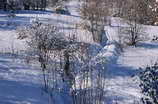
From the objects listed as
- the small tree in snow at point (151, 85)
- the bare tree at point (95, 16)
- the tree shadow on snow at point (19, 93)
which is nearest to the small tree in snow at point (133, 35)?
the bare tree at point (95, 16)

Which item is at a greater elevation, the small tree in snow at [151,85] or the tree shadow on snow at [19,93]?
the small tree in snow at [151,85]

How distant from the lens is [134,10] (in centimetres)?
1936

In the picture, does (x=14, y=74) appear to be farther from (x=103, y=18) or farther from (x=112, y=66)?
(x=103, y=18)

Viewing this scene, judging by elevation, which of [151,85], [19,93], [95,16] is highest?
[95,16]

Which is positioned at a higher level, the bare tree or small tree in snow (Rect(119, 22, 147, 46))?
the bare tree

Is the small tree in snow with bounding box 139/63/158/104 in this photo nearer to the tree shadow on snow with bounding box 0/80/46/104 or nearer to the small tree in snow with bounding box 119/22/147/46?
the tree shadow on snow with bounding box 0/80/46/104

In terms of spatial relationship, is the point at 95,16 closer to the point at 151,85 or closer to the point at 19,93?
the point at 19,93

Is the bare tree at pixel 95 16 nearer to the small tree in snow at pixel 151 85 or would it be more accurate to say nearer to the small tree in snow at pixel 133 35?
the small tree in snow at pixel 133 35

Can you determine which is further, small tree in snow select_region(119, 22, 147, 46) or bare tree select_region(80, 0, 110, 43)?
bare tree select_region(80, 0, 110, 43)

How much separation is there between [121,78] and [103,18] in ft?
34.0

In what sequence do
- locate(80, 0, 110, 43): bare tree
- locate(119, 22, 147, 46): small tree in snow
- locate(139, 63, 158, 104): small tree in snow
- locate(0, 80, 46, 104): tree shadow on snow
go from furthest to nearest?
locate(80, 0, 110, 43): bare tree
locate(119, 22, 147, 46): small tree in snow
locate(0, 80, 46, 104): tree shadow on snow
locate(139, 63, 158, 104): small tree in snow

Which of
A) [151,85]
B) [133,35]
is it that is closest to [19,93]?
[151,85]

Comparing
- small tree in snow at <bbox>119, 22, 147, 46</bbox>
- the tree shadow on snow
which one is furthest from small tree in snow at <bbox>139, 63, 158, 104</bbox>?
small tree in snow at <bbox>119, 22, 147, 46</bbox>

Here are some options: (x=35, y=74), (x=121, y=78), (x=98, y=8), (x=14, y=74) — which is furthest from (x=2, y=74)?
(x=98, y=8)
